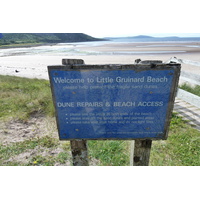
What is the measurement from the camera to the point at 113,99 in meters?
1.70

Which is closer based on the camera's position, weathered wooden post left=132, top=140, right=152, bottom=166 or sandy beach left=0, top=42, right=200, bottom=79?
weathered wooden post left=132, top=140, right=152, bottom=166

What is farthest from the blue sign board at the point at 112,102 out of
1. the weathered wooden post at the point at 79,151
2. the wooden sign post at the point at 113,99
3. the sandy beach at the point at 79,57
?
the sandy beach at the point at 79,57

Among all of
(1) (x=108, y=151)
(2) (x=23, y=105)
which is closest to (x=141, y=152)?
(1) (x=108, y=151)

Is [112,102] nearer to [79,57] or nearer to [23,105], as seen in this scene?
[23,105]

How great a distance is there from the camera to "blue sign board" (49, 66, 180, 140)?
1.60 meters

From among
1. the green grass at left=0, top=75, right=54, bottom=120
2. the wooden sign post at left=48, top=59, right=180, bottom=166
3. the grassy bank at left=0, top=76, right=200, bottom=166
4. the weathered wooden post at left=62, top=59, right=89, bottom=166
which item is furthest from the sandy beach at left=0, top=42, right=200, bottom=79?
the green grass at left=0, top=75, right=54, bottom=120

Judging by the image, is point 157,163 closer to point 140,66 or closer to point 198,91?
point 140,66

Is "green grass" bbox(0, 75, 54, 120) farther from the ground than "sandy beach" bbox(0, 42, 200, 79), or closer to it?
farther from the ground

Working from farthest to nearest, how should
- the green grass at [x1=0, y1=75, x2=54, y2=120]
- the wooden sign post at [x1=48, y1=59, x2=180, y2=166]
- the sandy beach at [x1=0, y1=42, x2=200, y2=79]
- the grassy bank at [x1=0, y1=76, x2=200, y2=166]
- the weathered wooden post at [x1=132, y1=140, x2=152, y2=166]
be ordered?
1. the sandy beach at [x1=0, y1=42, x2=200, y2=79]
2. the green grass at [x1=0, y1=75, x2=54, y2=120]
3. the grassy bank at [x1=0, y1=76, x2=200, y2=166]
4. the weathered wooden post at [x1=132, y1=140, x2=152, y2=166]
5. the wooden sign post at [x1=48, y1=59, x2=180, y2=166]

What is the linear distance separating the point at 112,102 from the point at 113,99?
0.04 metres

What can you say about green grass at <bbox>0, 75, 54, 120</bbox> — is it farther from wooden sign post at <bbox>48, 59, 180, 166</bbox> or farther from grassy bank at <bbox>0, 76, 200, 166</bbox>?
wooden sign post at <bbox>48, 59, 180, 166</bbox>

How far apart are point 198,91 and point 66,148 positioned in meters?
5.46

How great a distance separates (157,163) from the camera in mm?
2805

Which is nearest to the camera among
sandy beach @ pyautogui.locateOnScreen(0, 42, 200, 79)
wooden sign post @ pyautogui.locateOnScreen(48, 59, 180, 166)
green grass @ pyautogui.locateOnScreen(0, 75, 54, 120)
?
wooden sign post @ pyautogui.locateOnScreen(48, 59, 180, 166)
